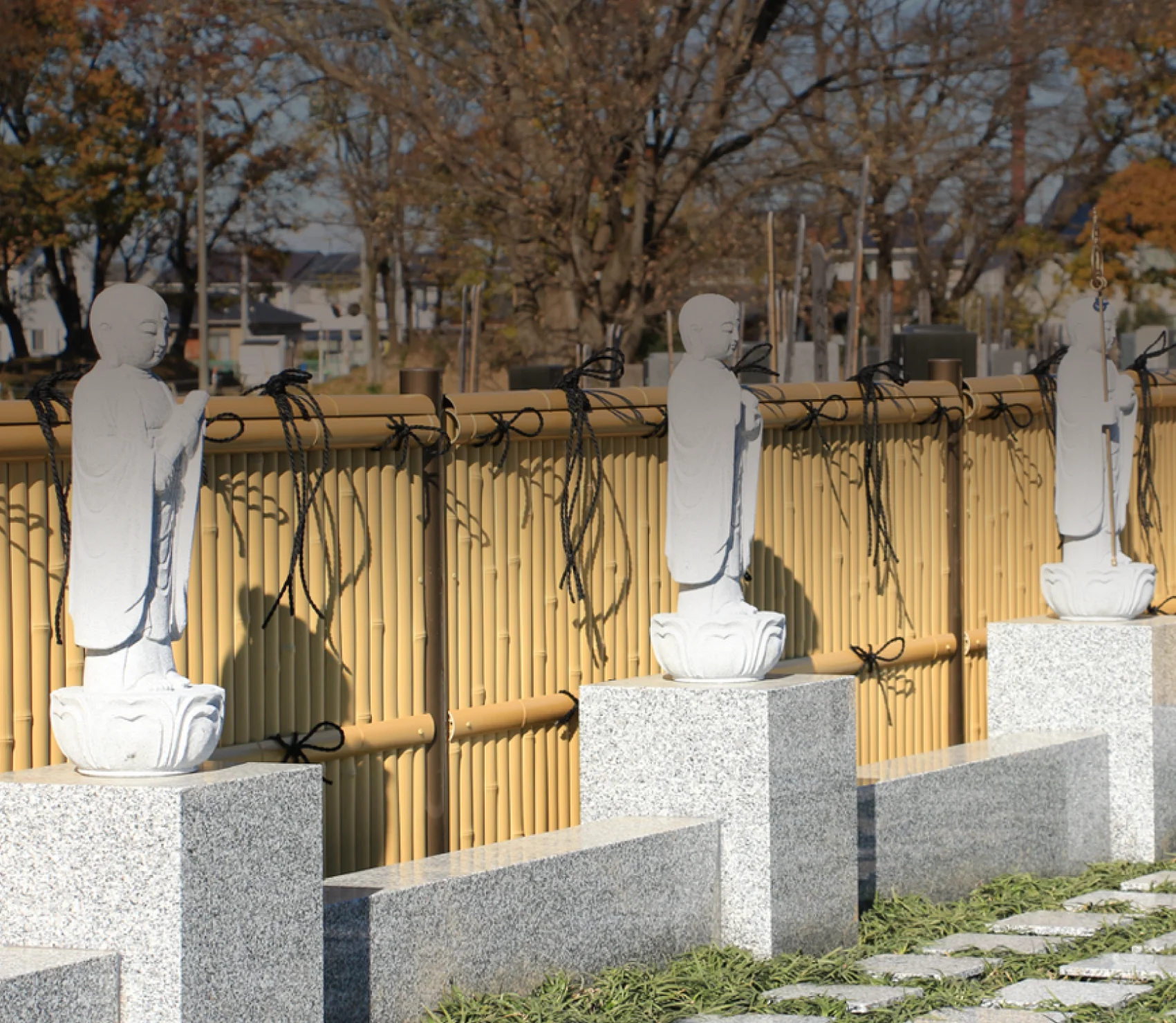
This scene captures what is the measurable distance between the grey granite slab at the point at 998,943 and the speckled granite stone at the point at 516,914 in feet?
3.03

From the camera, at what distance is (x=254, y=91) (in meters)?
25.0

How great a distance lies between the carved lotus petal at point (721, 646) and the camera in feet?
22.7

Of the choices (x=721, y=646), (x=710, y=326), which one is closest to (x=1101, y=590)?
(x=721, y=646)

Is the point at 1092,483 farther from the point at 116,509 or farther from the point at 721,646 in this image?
the point at 116,509

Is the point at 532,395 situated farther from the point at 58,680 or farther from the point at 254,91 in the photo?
the point at 254,91

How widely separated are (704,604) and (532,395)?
99 cm

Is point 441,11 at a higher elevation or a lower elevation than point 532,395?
higher

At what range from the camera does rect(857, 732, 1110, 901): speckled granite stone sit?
789 centimetres

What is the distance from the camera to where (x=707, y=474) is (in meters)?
6.89

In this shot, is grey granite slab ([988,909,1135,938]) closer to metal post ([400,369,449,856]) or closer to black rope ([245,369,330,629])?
metal post ([400,369,449,856])

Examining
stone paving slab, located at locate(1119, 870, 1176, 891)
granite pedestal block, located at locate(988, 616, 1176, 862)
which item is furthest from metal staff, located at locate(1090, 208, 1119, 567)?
stone paving slab, located at locate(1119, 870, 1176, 891)

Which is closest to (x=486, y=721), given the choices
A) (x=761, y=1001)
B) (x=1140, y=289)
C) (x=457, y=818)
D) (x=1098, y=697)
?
(x=457, y=818)

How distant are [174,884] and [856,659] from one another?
4.64 metres

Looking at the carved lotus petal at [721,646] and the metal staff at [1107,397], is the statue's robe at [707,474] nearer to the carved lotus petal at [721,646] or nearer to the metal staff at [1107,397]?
the carved lotus petal at [721,646]
